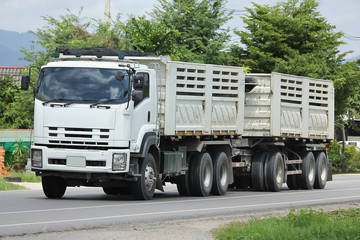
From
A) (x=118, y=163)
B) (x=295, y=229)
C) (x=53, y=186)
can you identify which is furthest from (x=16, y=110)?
(x=295, y=229)

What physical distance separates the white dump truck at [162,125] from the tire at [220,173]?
27 millimetres

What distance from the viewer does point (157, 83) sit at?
1898cm

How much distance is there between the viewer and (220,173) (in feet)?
71.9

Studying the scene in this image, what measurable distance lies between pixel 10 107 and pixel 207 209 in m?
24.7

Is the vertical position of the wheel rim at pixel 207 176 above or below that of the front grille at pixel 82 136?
below

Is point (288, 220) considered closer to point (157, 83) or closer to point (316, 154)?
point (157, 83)

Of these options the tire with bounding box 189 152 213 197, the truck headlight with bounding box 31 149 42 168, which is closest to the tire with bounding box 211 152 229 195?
the tire with bounding box 189 152 213 197

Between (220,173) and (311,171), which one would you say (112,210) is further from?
(311,171)

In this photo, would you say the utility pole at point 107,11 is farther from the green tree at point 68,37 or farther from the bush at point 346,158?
the bush at point 346,158

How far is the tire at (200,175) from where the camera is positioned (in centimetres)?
2053

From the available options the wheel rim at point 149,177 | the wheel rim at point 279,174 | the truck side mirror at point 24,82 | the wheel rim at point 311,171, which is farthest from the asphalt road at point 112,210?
the wheel rim at point 311,171

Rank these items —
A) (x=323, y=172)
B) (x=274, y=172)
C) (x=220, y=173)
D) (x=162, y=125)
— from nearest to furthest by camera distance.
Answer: (x=162, y=125) → (x=220, y=173) → (x=274, y=172) → (x=323, y=172)

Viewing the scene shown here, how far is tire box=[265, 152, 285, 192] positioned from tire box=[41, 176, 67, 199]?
25.1 ft

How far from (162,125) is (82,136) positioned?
2708 mm
